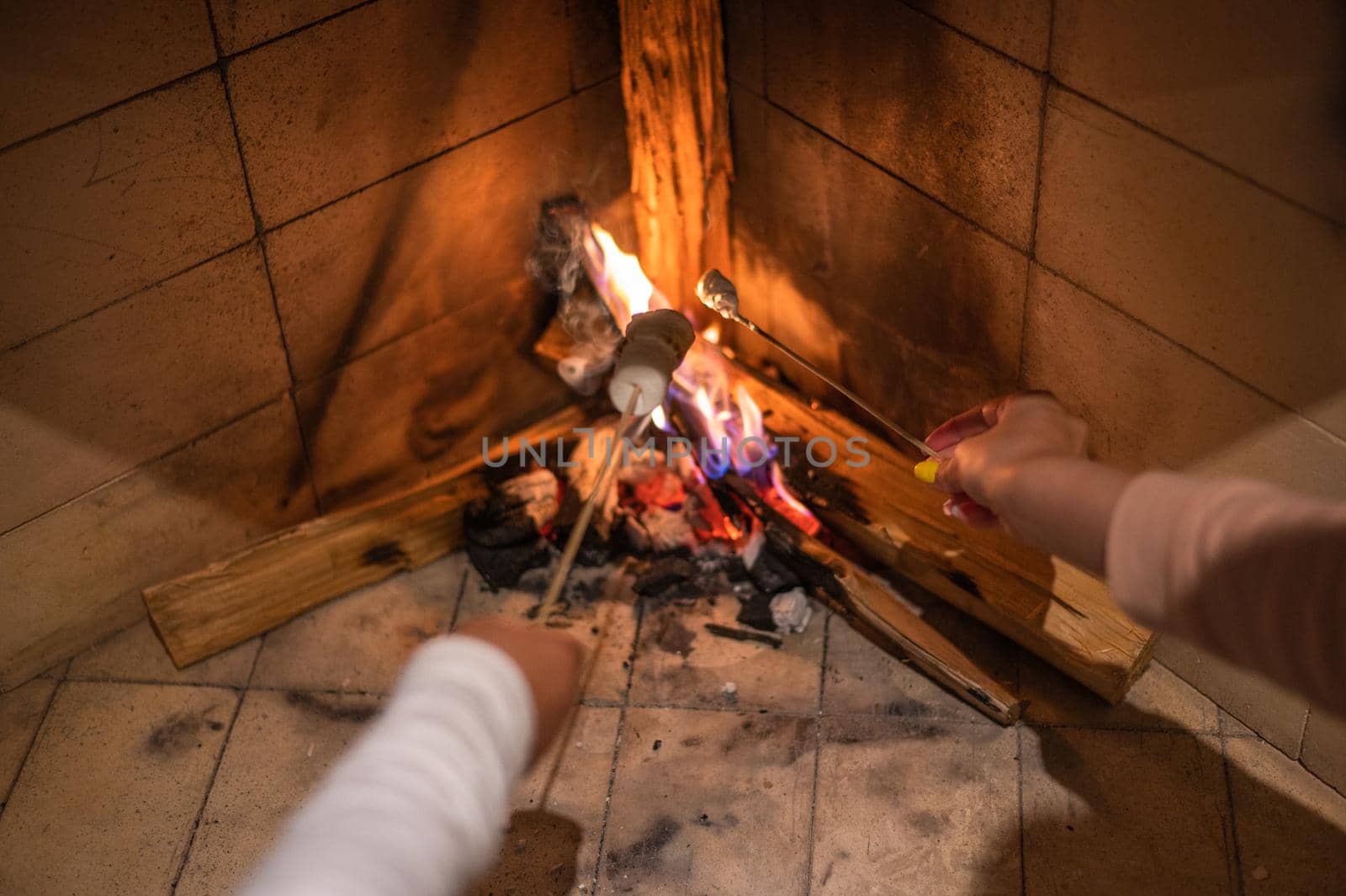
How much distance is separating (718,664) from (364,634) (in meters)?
1.41

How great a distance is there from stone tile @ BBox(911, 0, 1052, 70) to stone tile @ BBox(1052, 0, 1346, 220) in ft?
0.17

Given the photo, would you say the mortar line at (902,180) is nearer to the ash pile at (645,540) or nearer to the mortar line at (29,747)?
the ash pile at (645,540)

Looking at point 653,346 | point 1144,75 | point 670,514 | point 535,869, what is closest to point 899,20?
point 1144,75

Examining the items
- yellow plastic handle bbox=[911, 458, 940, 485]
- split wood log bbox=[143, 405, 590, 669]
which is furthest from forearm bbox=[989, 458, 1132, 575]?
split wood log bbox=[143, 405, 590, 669]

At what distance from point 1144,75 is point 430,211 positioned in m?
2.58

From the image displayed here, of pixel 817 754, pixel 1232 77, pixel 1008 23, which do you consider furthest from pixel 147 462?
pixel 1232 77

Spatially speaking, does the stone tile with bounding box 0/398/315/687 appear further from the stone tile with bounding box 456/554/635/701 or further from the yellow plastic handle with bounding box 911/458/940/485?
the yellow plastic handle with bounding box 911/458/940/485

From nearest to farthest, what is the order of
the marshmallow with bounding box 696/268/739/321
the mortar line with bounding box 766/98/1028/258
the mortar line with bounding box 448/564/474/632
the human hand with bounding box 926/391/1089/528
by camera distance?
the human hand with bounding box 926/391/1089/528
the mortar line with bounding box 766/98/1028/258
the marshmallow with bounding box 696/268/739/321
the mortar line with bounding box 448/564/474/632

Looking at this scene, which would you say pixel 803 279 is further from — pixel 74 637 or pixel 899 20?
pixel 74 637

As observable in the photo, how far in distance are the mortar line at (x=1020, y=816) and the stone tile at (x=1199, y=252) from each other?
60.5 inches

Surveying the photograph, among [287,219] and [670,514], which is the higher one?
[287,219]

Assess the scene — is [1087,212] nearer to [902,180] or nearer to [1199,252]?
[1199,252]

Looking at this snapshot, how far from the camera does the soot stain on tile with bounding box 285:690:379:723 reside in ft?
16.0

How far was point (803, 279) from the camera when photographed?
535cm
